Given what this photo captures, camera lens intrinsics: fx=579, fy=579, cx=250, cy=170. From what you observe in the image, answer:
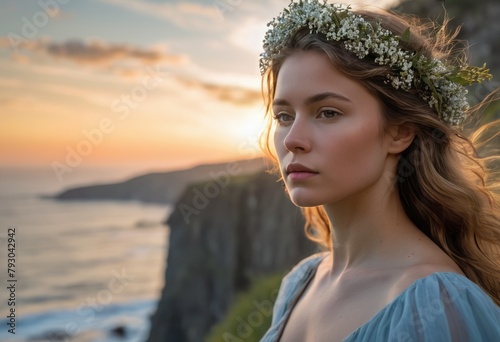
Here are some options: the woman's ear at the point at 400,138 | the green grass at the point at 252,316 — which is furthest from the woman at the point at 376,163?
the green grass at the point at 252,316

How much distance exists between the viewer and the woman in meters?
2.36

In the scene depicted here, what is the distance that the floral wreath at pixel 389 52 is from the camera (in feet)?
8.24

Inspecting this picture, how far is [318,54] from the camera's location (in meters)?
2.47

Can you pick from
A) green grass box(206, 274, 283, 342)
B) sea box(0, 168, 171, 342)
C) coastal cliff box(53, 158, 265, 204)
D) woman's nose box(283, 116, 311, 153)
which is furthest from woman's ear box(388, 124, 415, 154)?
coastal cliff box(53, 158, 265, 204)

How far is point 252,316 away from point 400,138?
6.49 metres

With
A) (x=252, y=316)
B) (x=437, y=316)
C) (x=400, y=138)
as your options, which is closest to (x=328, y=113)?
(x=400, y=138)

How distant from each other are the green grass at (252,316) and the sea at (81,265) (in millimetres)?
4110

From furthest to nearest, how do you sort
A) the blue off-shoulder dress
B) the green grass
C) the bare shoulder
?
the green grass, the bare shoulder, the blue off-shoulder dress

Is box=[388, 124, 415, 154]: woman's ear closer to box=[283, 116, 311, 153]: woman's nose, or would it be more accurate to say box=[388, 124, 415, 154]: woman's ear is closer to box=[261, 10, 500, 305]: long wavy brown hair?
box=[261, 10, 500, 305]: long wavy brown hair

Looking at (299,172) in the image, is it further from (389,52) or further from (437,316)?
(437,316)

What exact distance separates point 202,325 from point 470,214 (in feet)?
82.1

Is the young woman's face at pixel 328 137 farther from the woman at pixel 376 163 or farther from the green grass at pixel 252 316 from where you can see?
the green grass at pixel 252 316

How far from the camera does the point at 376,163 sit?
245cm

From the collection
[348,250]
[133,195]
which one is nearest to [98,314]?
[133,195]
